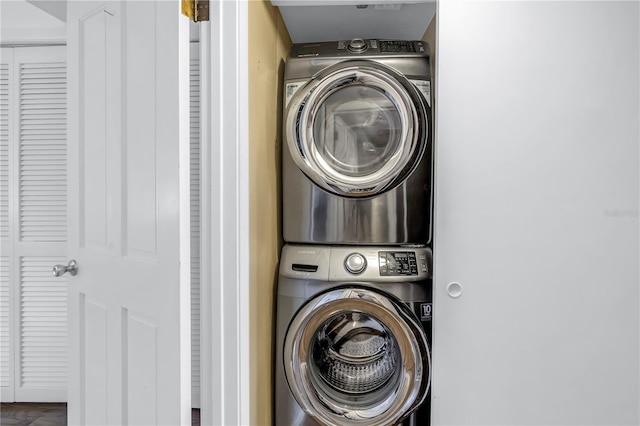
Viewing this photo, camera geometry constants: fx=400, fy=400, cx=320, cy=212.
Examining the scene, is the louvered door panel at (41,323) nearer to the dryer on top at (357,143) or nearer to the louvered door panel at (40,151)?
the louvered door panel at (40,151)

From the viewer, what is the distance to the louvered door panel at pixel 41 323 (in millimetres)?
2473

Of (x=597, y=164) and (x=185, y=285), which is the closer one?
(x=185, y=285)

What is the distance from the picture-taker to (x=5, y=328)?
98.7 inches

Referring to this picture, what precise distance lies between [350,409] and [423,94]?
1.21m

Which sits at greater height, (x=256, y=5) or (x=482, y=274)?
(x=256, y=5)

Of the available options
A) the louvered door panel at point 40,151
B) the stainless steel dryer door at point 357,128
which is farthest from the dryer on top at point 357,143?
the louvered door panel at point 40,151

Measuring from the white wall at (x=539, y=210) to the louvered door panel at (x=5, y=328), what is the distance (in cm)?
263

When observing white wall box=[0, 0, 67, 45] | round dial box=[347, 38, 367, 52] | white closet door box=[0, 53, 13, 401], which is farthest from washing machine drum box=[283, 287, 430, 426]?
white wall box=[0, 0, 67, 45]

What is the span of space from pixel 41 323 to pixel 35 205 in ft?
2.41

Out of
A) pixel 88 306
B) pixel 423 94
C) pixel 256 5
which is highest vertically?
pixel 256 5

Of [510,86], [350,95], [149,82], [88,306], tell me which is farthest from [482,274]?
[88,306]

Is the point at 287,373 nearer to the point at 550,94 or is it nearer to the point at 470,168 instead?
the point at 470,168

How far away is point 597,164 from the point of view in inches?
49.4

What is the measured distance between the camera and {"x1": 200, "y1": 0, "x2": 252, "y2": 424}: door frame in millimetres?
1102
